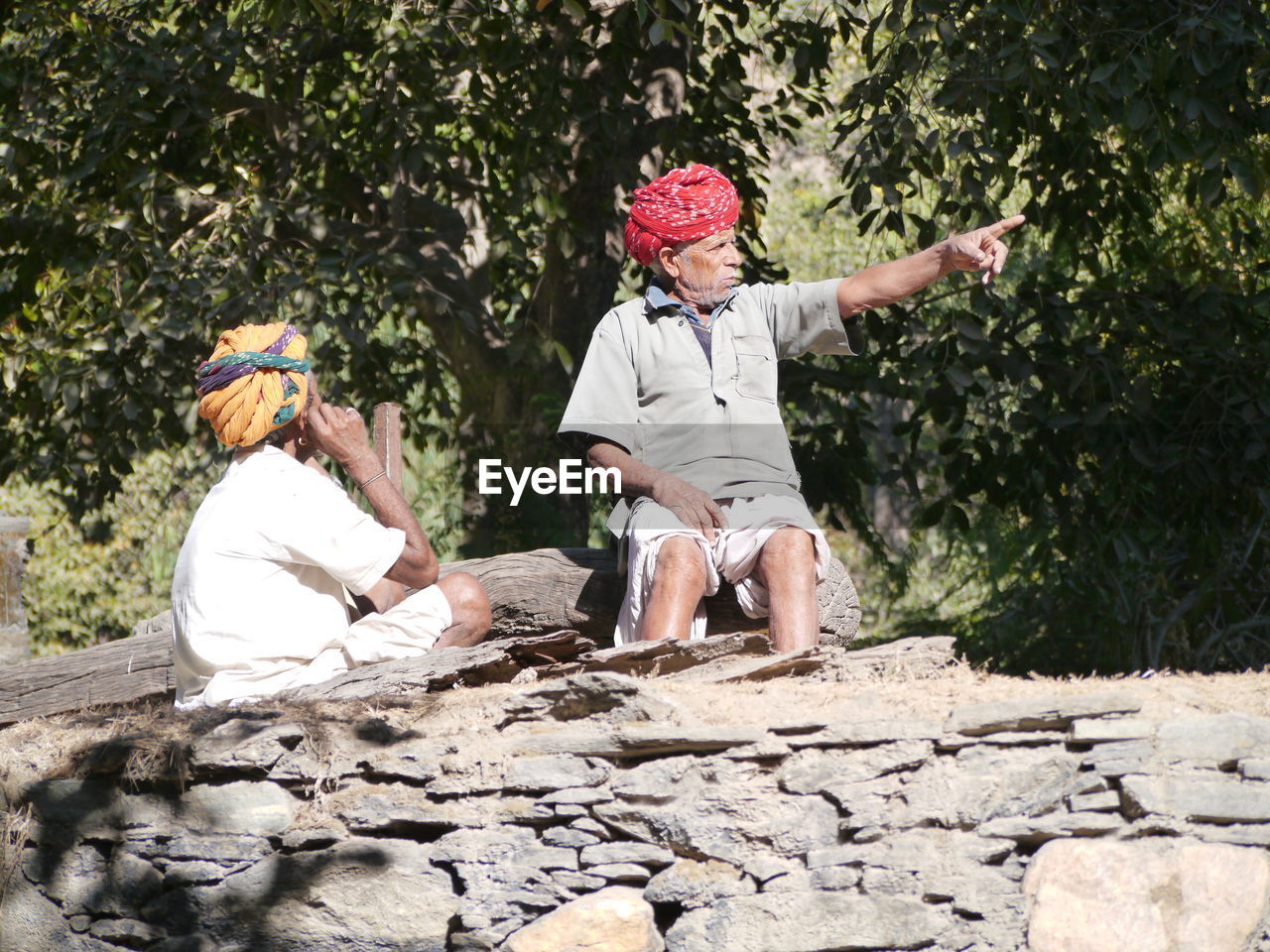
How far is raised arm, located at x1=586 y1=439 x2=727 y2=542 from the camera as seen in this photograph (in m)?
3.69

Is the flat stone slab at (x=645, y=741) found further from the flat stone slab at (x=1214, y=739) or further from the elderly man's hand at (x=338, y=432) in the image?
the elderly man's hand at (x=338, y=432)

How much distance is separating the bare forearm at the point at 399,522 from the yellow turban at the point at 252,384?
230 millimetres

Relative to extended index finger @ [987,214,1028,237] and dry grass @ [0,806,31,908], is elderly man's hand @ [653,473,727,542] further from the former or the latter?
dry grass @ [0,806,31,908]

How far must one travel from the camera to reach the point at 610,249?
6.92 m

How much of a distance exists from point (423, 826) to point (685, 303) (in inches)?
67.9

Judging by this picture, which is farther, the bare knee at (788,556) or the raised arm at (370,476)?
the bare knee at (788,556)

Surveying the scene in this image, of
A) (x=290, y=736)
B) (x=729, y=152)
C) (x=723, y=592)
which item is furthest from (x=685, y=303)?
(x=729, y=152)

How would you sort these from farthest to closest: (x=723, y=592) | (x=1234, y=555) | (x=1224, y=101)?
(x=1234, y=555)
(x=1224, y=101)
(x=723, y=592)

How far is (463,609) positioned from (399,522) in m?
0.36

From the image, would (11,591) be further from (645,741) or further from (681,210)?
(645,741)

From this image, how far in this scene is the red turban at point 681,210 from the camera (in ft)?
12.9

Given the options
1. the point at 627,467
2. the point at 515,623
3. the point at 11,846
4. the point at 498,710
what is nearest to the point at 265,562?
the point at 498,710

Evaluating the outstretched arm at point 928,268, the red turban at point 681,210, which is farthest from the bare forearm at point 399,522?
the outstretched arm at point 928,268

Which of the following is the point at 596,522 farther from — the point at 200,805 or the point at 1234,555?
the point at 200,805
